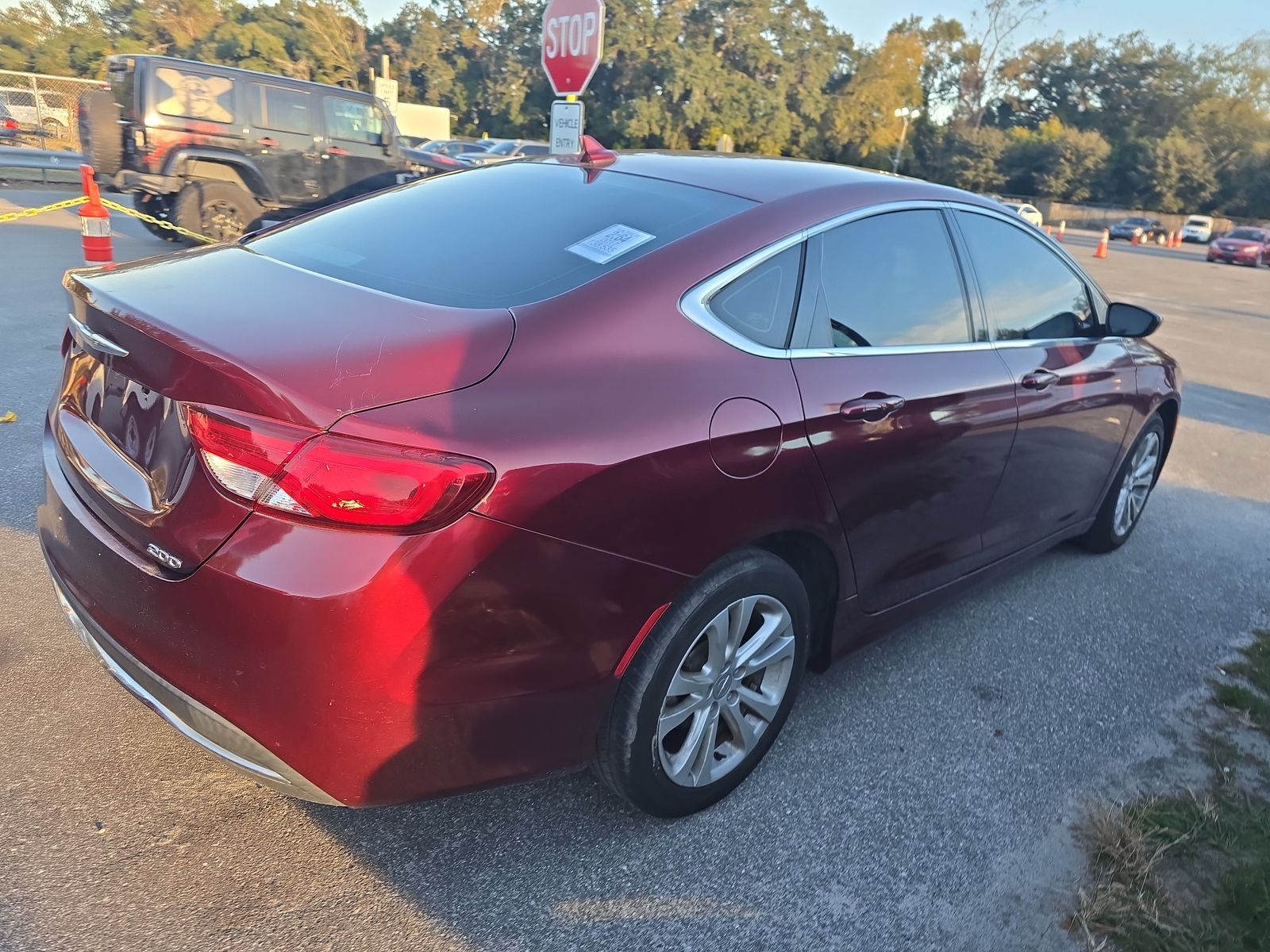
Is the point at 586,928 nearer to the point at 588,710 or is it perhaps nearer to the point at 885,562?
the point at 588,710

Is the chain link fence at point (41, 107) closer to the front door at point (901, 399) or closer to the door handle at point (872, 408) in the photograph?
the front door at point (901, 399)

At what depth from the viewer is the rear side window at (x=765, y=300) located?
243 cm

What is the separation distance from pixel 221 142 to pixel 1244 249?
34.7 metres

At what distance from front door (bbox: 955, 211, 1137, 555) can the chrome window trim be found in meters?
0.29

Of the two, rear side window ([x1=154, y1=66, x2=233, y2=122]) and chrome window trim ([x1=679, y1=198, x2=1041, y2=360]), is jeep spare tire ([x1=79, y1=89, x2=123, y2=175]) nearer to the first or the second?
rear side window ([x1=154, y1=66, x2=233, y2=122])

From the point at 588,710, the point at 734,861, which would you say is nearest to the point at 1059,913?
the point at 734,861

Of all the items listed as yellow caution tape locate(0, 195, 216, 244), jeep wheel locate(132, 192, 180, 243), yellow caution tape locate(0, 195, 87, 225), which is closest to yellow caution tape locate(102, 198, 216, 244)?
yellow caution tape locate(0, 195, 216, 244)

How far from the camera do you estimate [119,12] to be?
71188 millimetres

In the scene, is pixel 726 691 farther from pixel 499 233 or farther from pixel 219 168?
pixel 219 168

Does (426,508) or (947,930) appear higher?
(426,508)

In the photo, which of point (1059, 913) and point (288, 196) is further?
point (288, 196)

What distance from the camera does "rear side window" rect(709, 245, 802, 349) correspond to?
2.43 meters

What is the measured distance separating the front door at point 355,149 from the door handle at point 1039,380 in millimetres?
10759

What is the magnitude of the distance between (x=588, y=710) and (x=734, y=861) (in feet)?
2.07
